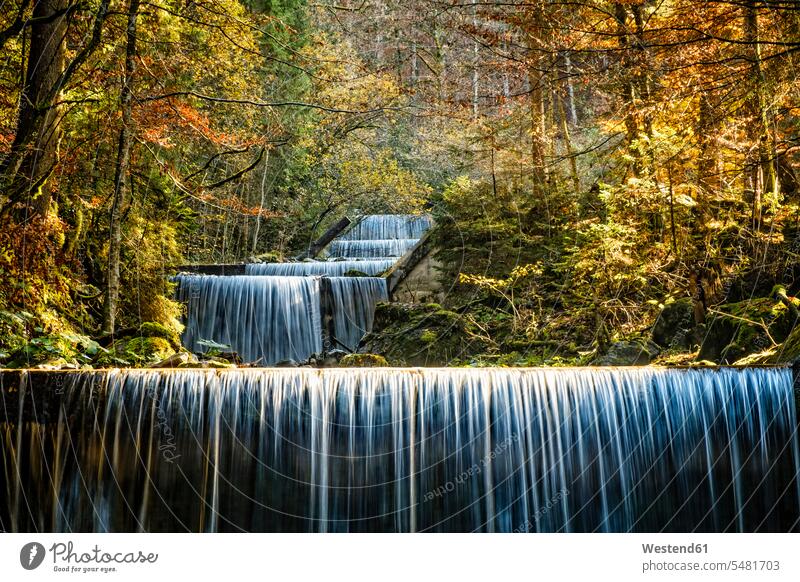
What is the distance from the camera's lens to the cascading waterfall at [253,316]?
13055 mm

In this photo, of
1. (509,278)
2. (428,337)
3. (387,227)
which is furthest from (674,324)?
(387,227)

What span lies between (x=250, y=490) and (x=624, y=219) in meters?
6.47

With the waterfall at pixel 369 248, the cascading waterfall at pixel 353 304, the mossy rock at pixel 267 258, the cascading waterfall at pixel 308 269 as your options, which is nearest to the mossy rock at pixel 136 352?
the cascading waterfall at pixel 353 304

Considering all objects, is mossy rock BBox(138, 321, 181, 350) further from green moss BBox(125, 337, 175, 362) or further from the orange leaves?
the orange leaves

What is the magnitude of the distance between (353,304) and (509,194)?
3.81 meters

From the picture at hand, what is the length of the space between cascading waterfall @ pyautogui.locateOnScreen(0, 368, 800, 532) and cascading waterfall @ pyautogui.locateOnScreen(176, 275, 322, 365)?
6.94m

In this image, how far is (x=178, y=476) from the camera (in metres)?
5.88

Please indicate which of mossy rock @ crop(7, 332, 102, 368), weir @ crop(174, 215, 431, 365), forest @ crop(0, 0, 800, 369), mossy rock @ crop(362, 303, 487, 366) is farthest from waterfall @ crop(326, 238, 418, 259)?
mossy rock @ crop(7, 332, 102, 368)

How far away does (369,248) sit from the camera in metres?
20.9

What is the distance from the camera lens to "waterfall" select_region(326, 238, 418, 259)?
2050cm

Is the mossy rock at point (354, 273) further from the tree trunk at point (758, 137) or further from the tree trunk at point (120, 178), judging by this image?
the tree trunk at point (758, 137)

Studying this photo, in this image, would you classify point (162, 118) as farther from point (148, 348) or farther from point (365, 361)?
point (365, 361)
